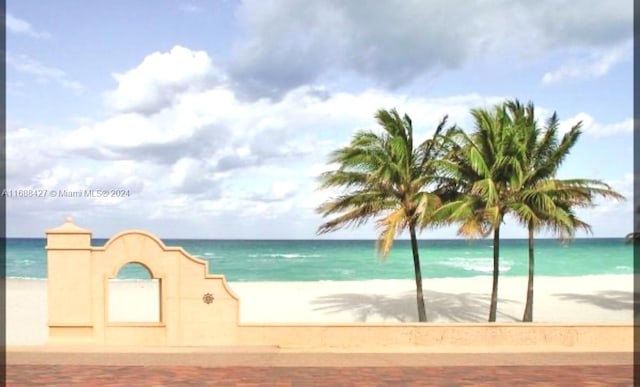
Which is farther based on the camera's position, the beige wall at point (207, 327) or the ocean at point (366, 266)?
the ocean at point (366, 266)

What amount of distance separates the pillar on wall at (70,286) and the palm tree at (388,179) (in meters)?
6.42

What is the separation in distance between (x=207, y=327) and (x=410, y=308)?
53.2 ft

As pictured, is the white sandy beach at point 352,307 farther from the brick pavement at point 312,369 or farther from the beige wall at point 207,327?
the brick pavement at point 312,369

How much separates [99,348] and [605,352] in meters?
9.81

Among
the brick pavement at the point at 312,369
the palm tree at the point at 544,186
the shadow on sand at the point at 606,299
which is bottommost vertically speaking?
the shadow on sand at the point at 606,299

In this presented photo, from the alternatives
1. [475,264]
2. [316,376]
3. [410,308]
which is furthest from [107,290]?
[475,264]

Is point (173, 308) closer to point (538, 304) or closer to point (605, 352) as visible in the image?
point (605, 352)

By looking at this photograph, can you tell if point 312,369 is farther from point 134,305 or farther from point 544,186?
point 134,305

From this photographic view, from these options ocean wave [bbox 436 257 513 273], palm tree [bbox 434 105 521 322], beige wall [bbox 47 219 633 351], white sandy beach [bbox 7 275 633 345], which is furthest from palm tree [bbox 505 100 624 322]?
ocean wave [bbox 436 257 513 273]

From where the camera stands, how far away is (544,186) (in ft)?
53.0

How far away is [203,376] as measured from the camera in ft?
31.5

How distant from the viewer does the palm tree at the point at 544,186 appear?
626 inches

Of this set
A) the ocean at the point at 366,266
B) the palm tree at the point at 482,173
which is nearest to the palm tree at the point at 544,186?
the palm tree at the point at 482,173

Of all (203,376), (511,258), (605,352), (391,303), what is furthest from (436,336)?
(511,258)
